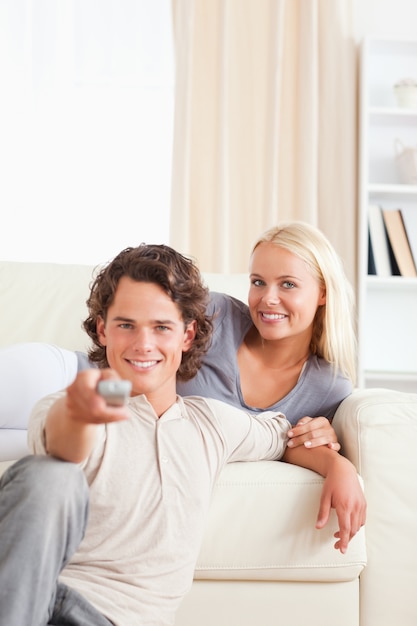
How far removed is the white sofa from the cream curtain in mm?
1750

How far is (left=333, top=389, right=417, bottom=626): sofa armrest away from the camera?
153 centimetres

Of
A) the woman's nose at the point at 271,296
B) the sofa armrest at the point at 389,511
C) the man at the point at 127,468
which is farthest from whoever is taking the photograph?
the woman's nose at the point at 271,296

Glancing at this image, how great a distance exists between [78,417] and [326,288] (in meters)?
0.91

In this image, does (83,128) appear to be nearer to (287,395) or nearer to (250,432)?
(287,395)

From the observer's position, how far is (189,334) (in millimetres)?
1461

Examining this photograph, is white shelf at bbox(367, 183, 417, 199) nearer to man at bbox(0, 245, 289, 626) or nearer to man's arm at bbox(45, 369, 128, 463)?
man at bbox(0, 245, 289, 626)

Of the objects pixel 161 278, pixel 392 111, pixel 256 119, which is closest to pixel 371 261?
pixel 392 111

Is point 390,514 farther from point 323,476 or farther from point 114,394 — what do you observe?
point 114,394

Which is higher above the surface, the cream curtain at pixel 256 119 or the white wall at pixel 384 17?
the white wall at pixel 384 17

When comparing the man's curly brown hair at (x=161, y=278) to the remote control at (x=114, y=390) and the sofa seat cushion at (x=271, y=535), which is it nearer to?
the sofa seat cushion at (x=271, y=535)

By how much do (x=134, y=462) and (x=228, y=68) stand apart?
238 centimetres

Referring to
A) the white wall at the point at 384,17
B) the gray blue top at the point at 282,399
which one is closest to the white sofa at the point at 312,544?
the gray blue top at the point at 282,399

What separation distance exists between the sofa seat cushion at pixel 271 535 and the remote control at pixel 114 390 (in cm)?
61

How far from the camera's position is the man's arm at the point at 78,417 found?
0.96 m
